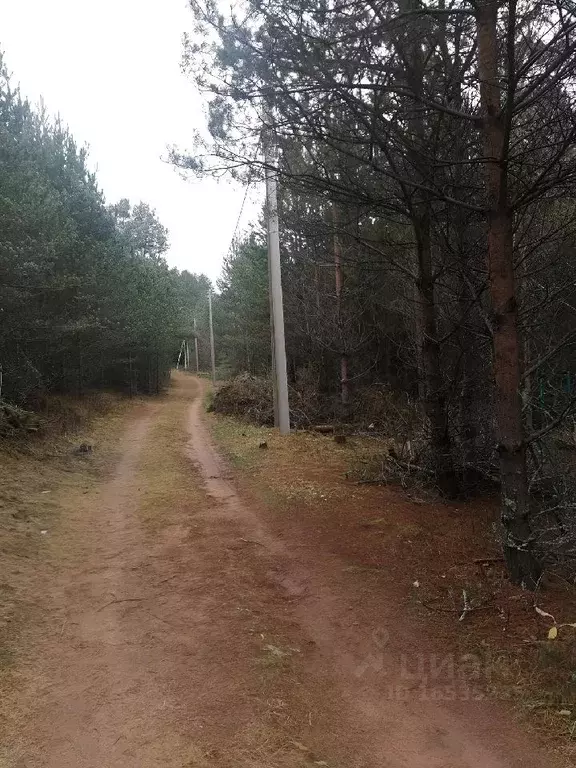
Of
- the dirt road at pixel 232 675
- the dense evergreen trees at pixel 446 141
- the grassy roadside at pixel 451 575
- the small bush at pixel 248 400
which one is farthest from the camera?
the small bush at pixel 248 400

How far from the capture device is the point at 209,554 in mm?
5891

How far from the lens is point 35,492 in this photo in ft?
27.6

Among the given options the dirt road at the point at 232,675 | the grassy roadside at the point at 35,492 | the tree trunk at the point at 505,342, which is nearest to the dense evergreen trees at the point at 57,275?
the grassy roadside at the point at 35,492

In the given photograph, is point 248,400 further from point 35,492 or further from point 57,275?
point 35,492

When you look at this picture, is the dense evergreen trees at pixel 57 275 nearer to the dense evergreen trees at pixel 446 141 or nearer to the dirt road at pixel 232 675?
the dense evergreen trees at pixel 446 141

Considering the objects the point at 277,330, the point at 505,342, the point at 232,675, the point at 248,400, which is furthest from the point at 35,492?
the point at 248,400

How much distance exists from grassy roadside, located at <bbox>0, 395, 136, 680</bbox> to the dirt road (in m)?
0.21

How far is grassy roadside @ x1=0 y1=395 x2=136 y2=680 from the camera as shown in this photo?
4539 mm

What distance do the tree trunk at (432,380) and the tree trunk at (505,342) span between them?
2.60 meters

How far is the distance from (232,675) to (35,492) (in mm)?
6064

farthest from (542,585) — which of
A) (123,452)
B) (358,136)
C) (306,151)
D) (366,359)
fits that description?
(366,359)

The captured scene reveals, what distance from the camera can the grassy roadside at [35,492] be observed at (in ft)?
14.9

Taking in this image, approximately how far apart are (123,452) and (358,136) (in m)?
9.87

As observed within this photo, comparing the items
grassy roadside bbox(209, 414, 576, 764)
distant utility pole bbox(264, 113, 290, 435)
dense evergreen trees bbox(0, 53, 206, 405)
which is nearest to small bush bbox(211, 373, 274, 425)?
distant utility pole bbox(264, 113, 290, 435)
